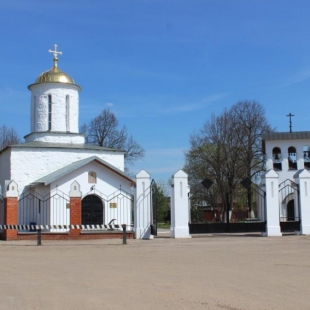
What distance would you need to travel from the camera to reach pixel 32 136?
35500 millimetres

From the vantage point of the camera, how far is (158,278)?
37.2ft

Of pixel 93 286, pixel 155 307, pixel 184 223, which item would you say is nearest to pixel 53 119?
pixel 184 223

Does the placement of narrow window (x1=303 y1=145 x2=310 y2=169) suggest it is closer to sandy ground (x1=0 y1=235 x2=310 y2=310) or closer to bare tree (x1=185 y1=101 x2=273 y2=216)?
bare tree (x1=185 y1=101 x2=273 y2=216)

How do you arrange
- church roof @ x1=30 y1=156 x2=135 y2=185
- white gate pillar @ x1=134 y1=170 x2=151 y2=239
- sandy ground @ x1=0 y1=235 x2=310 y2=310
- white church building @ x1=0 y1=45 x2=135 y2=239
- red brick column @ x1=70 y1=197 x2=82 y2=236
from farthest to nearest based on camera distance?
white church building @ x1=0 y1=45 x2=135 y2=239, church roof @ x1=30 y1=156 x2=135 y2=185, white gate pillar @ x1=134 y1=170 x2=151 y2=239, red brick column @ x1=70 y1=197 x2=82 y2=236, sandy ground @ x1=0 y1=235 x2=310 y2=310

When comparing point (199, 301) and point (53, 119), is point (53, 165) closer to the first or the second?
point (53, 119)

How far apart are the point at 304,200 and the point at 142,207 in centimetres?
755

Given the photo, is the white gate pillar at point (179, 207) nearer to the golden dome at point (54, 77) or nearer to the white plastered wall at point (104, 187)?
the white plastered wall at point (104, 187)

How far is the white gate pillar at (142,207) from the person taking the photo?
25.0 metres

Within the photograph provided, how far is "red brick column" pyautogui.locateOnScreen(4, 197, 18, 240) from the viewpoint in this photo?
24797 millimetres

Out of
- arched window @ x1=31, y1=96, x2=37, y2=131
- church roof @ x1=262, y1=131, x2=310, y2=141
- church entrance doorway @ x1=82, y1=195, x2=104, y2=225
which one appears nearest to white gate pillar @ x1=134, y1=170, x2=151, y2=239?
church entrance doorway @ x1=82, y1=195, x2=104, y2=225

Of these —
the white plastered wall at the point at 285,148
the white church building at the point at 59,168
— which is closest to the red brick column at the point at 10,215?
the white church building at the point at 59,168

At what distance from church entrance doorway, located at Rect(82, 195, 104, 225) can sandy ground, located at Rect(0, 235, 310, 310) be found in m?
12.5

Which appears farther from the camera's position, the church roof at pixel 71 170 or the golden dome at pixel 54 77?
the golden dome at pixel 54 77

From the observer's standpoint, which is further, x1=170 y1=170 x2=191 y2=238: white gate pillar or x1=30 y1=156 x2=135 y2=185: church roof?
x1=30 y1=156 x2=135 y2=185: church roof
